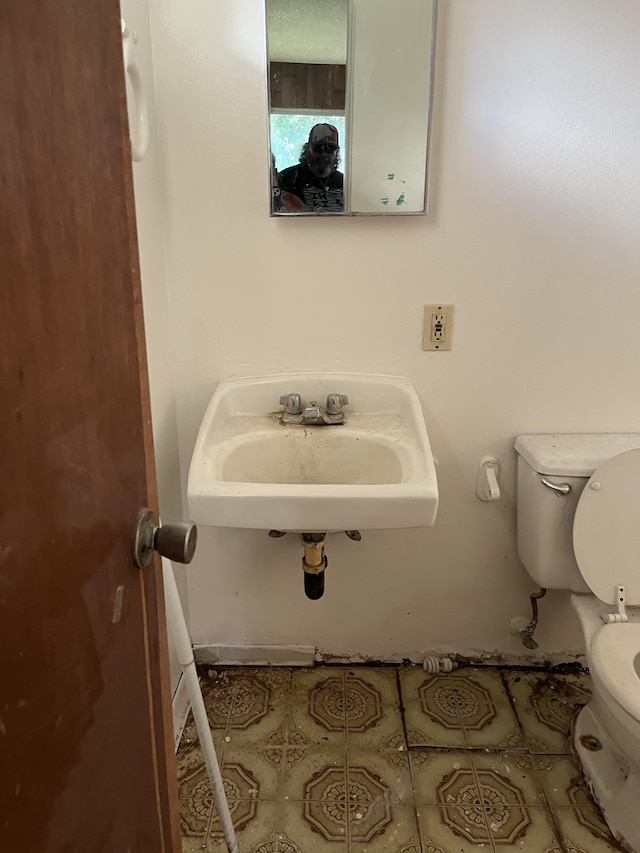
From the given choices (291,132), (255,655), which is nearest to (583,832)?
(255,655)

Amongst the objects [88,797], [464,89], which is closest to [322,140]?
[464,89]

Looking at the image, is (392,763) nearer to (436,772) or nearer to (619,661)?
(436,772)

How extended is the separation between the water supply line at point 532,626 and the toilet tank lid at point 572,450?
0.38 metres

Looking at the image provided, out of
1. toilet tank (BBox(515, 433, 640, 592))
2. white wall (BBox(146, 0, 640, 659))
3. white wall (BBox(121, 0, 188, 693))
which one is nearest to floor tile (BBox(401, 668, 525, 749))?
white wall (BBox(146, 0, 640, 659))

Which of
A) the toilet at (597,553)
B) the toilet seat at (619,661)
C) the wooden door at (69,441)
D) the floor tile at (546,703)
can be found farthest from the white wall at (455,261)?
the wooden door at (69,441)

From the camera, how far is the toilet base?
1.30 metres

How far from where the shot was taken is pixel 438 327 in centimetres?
149

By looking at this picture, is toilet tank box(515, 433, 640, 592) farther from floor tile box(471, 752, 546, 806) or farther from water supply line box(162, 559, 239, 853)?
water supply line box(162, 559, 239, 853)

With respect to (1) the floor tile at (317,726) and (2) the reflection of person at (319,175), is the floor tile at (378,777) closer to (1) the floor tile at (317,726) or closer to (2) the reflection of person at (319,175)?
(1) the floor tile at (317,726)

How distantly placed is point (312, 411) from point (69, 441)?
36.2 inches

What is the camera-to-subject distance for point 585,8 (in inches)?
50.5

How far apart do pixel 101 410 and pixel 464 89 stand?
1121mm

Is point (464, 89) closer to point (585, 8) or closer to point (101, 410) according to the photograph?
point (585, 8)

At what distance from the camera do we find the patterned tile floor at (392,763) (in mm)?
1345
